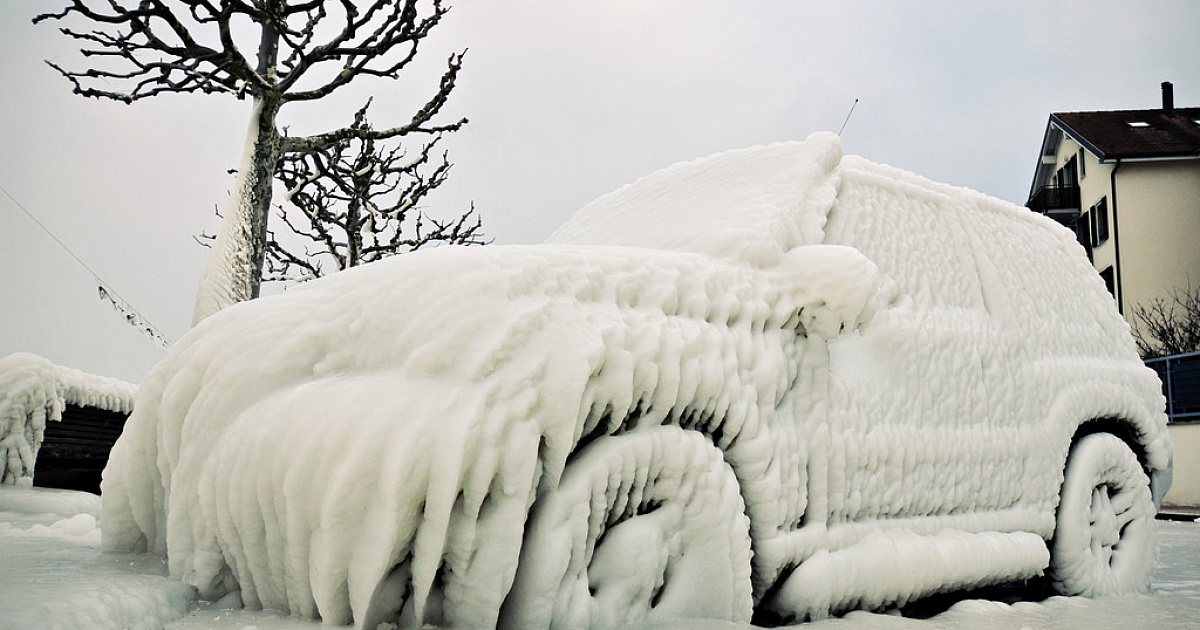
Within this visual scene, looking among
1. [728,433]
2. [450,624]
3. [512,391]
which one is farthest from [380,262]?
[728,433]

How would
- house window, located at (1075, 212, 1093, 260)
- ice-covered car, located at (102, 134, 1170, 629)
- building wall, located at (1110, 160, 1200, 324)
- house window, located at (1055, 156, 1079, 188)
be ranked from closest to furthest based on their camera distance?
ice-covered car, located at (102, 134, 1170, 629)
building wall, located at (1110, 160, 1200, 324)
house window, located at (1075, 212, 1093, 260)
house window, located at (1055, 156, 1079, 188)

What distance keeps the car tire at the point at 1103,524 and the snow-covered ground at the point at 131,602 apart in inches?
4.0

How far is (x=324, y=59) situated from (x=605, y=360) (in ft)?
22.0

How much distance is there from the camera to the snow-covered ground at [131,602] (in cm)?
148

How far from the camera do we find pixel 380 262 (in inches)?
78.9

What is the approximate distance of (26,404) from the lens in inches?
145

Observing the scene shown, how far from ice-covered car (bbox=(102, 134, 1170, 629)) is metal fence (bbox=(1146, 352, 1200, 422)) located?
10.3 m

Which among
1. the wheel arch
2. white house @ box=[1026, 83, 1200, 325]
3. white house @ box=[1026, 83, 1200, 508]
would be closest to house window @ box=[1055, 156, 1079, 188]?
white house @ box=[1026, 83, 1200, 325]

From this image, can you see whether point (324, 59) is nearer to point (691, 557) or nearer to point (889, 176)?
point (889, 176)

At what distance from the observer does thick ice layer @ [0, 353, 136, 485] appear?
3.60 metres

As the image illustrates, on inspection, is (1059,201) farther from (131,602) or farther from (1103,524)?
(131,602)

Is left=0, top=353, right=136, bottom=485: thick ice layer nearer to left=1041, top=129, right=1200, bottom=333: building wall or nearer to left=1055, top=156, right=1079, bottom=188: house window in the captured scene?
left=1041, top=129, right=1200, bottom=333: building wall

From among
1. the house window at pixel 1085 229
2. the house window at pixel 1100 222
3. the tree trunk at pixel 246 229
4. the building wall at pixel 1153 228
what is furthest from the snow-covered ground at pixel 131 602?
the house window at pixel 1085 229

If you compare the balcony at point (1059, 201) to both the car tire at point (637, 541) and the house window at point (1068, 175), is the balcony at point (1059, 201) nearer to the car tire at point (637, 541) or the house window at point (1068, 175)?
the house window at point (1068, 175)
